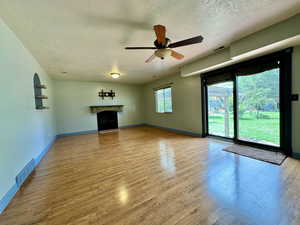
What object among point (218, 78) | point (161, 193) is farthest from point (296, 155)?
point (161, 193)

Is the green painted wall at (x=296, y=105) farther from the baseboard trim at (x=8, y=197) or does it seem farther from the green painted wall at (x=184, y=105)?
A: the baseboard trim at (x=8, y=197)

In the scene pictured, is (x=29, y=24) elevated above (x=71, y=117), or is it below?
above

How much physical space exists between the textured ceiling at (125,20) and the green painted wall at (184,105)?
2.01m

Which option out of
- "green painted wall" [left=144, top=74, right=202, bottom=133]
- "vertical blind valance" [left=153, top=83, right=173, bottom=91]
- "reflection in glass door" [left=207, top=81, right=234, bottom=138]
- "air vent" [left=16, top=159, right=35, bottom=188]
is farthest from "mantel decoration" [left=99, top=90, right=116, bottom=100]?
"reflection in glass door" [left=207, top=81, right=234, bottom=138]

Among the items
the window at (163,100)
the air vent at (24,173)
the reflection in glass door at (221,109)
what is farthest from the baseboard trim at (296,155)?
the air vent at (24,173)

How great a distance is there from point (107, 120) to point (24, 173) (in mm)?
4806

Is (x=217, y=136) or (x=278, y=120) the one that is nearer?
(x=278, y=120)

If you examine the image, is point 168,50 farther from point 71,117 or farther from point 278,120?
point 71,117

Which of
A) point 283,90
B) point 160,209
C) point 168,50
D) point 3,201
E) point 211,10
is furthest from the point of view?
point 283,90

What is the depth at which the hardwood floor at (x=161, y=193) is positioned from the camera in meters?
1.38

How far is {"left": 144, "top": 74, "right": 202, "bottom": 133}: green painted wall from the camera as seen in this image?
4.71 m

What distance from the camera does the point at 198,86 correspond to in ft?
15.0

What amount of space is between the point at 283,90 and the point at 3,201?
517 cm

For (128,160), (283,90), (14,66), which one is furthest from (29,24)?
(283,90)
